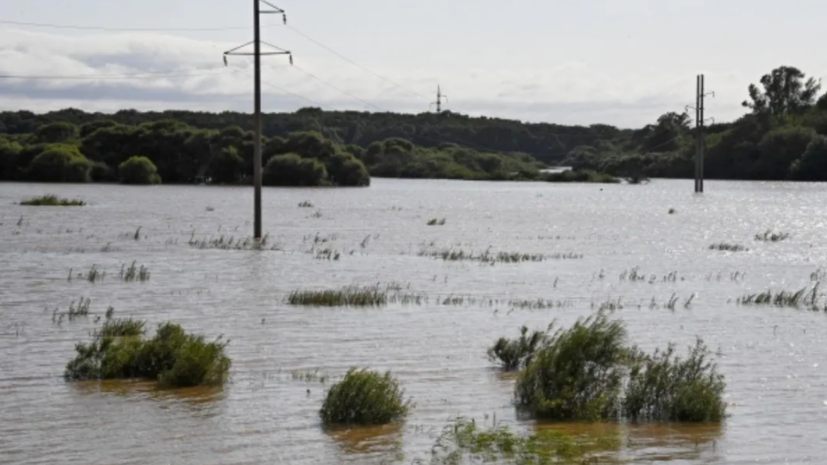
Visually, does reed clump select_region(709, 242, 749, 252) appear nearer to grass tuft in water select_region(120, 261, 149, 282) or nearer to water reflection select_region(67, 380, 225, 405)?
grass tuft in water select_region(120, 261, 149, 282)

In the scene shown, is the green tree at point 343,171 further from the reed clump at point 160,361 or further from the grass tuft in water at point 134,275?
the reed clump at point 160,361

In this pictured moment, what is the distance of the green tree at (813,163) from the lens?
521ft

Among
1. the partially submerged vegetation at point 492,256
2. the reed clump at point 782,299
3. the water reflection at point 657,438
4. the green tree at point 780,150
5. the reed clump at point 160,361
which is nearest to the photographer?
the water reflection at point 657,438

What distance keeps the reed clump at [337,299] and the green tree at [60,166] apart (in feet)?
328

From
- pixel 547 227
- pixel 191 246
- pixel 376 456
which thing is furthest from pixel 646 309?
pixel 547 227

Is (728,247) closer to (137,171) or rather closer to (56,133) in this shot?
(137,171)

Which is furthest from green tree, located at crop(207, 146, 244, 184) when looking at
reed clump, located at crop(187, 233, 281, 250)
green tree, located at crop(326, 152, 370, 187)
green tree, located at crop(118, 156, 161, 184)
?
reed clump, located at crop(187, 233, 281, 250)

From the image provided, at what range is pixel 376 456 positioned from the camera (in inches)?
490

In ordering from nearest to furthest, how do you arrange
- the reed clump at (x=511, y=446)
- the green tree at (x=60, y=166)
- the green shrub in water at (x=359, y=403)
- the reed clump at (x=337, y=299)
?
the reed clump at (x=511, y=446) < the green shrub in water at (x=359, y=403) < the reed clump at (x=337, y=299) < the green tree at (x=60, y=166)

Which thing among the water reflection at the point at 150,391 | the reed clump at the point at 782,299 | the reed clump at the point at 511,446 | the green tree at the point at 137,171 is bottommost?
the reed clump at the point at 511,446

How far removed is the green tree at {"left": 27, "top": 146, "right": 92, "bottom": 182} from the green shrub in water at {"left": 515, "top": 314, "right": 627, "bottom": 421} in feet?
366

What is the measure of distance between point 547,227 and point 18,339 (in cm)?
4373

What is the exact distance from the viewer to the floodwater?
42.9ft

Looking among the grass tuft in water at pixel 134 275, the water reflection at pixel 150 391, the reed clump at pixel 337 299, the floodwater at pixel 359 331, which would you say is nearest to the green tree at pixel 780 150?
the floodwater at pixel 359 331
